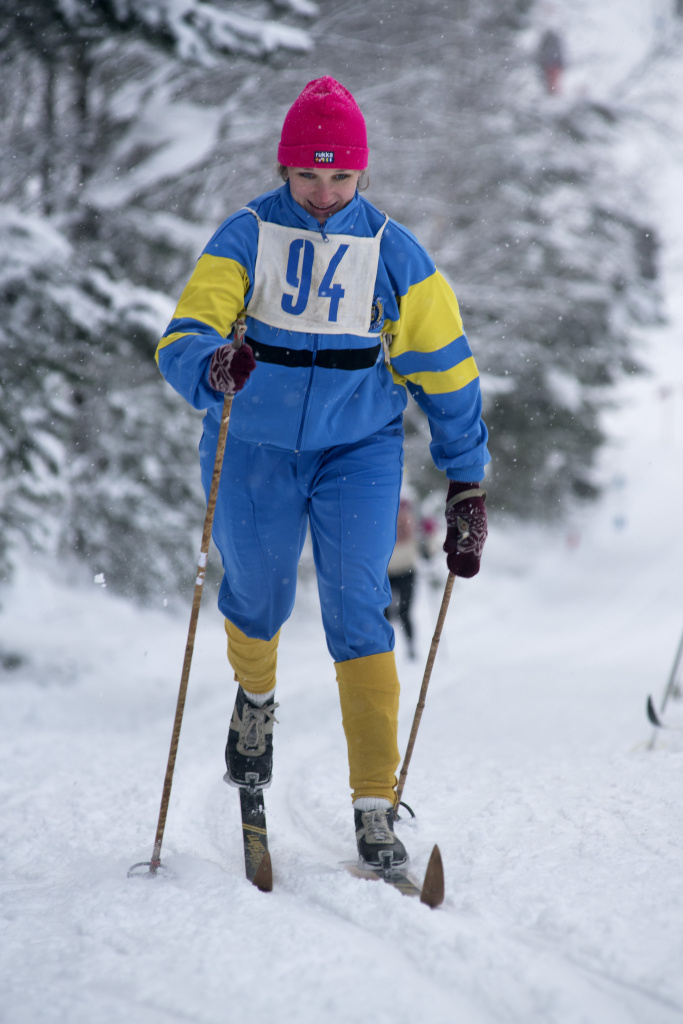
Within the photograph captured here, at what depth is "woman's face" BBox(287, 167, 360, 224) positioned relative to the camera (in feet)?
7.25

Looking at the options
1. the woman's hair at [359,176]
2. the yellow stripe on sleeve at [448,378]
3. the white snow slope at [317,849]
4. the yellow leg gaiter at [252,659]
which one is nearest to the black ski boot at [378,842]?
the white snow slope at [317,849]

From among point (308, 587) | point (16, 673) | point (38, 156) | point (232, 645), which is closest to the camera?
point (232, 645)

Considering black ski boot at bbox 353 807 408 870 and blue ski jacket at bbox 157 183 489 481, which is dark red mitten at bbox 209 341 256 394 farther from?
black ski boot at bbox 353 807 408 870

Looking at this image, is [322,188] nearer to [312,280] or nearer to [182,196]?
[312,280]

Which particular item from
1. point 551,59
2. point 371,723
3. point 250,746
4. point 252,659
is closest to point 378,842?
point 371,723

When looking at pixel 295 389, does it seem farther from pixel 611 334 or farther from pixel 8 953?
pixel 611 334

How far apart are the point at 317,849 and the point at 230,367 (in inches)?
61.9

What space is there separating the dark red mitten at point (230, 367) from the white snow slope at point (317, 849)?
1284mm

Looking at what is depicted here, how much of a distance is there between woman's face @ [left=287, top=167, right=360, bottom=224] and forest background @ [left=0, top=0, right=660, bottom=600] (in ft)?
10.5

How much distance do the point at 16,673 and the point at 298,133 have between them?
15.4ft

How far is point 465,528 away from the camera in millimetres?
2506

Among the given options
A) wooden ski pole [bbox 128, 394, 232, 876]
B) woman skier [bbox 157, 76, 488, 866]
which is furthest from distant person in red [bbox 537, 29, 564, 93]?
wooden ski pole [bbox 128, 394, 232, 876]

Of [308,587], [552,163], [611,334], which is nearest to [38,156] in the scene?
[308,587]

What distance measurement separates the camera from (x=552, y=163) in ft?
39.5
